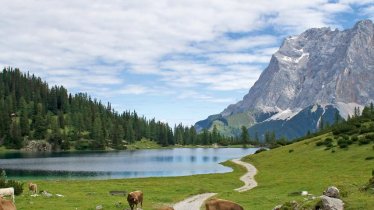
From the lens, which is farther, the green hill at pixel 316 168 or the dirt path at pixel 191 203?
the green hill at pixel 316 168

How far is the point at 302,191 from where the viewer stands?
50.2m

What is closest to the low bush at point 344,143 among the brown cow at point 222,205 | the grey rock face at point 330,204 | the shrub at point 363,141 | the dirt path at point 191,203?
the shrub at point 363,141

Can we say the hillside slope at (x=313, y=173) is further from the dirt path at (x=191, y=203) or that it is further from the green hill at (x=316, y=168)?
the dirt path at (x=191, y=203)

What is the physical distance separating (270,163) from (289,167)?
12571 millimetres

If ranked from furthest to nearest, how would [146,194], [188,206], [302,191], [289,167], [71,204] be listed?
[289,167] < [146,194] < [302,191] < [188,206] < [71,204]

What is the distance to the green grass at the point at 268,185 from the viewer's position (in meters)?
A: 41.9

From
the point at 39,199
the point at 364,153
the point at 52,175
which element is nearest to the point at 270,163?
the point at 364,153

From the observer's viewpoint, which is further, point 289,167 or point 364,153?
point 289,167

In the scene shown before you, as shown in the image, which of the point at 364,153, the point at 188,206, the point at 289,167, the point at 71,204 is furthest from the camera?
the point at 289,167

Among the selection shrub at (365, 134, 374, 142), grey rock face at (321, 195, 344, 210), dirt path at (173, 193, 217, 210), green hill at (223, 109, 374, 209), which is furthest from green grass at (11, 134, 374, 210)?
shrub at (365, 134, 374, 142)

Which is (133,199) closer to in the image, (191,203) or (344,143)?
(191,203)

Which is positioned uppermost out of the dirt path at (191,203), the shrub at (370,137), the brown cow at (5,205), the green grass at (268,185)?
the shrub at (370,137)

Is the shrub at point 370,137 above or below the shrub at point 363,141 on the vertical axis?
above

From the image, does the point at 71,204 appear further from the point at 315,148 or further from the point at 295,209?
the point at 315,148
